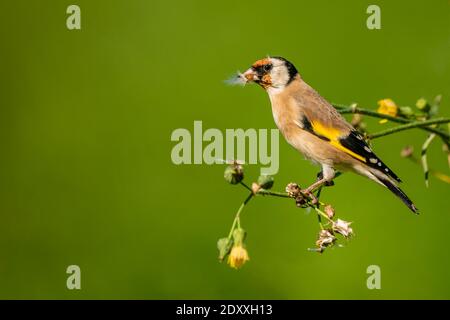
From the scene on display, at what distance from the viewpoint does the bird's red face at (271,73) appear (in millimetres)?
2283

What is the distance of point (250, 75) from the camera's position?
89.0 inches

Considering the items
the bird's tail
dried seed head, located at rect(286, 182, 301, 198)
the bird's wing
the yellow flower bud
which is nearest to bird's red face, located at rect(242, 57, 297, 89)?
the bird's wing

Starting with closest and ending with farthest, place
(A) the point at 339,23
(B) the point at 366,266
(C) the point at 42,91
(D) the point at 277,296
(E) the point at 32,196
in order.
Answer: (B) the point at 366,266 → (D) the point at 277,296 → (A) the point at 339,23 → (E) the point at 32,196 → (C) the point at 42,91

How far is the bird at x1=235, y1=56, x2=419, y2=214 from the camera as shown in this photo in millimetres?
2289

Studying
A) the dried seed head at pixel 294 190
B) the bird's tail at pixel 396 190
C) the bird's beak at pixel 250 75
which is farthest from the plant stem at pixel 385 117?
the bird's beak at pixel 250 75

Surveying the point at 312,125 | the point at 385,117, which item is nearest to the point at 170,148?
the point at 312,125

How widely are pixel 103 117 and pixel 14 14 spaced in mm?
992

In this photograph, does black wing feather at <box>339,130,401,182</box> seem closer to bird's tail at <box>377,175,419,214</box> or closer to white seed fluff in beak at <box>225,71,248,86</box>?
bird's tail at <box>377,175,419,214</box>

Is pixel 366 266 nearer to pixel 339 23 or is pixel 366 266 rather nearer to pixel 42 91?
pixel 339 23

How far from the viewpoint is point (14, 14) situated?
4.41 metres

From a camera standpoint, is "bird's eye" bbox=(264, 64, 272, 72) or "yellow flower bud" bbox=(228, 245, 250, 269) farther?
"bird's eye" bbox=(264, 64, 272, 72)

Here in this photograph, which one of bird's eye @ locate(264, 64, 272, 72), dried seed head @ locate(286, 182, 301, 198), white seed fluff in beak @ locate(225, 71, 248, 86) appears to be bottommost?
dried seed head @ locate(286, 182, 301, 198)

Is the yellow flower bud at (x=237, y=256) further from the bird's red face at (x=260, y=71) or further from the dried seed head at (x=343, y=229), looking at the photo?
the bird's red face at (x=260, y=71)
